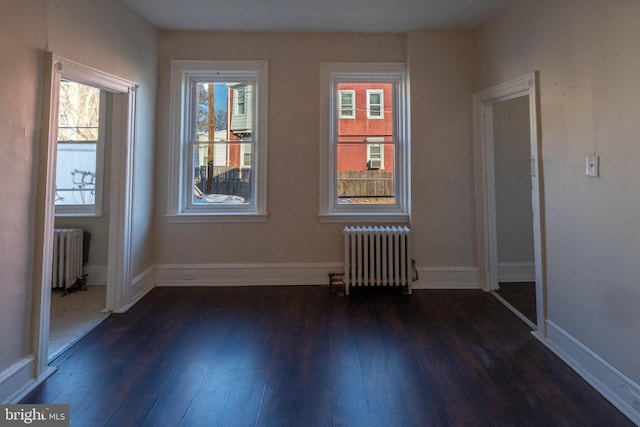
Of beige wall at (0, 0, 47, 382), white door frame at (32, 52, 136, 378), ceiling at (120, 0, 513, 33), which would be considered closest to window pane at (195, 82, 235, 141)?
ceiling at (120, 0, 513, 33)

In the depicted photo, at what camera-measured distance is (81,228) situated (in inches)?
138

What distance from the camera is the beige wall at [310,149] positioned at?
339 centimetres

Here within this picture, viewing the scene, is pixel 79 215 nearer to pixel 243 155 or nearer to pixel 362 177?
pixel 243 155

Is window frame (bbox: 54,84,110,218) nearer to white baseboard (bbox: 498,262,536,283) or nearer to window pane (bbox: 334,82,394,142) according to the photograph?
window pane (bbox: 334,82,394,142)

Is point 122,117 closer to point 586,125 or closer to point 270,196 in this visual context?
point 270,196

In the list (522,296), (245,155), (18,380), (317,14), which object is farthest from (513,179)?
(18,380)

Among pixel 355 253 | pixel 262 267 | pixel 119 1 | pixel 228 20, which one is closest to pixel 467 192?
pixel 355 253

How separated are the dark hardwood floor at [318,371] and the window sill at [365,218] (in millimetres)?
934

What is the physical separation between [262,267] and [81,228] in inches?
78.3

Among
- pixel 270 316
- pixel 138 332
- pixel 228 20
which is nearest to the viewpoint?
pixel 138 332

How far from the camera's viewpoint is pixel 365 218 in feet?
11.6

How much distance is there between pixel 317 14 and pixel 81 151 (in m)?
2.88

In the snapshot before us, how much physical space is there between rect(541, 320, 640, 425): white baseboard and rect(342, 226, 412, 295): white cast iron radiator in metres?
1.26

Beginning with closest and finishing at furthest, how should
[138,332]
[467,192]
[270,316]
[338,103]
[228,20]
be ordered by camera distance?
[138,332], [270,316], [228,20], [467,192], [338,103]
